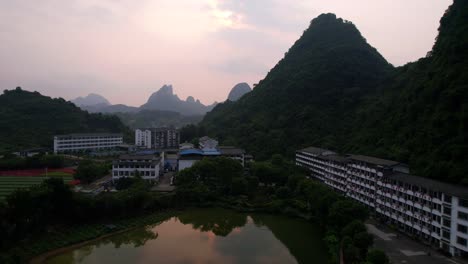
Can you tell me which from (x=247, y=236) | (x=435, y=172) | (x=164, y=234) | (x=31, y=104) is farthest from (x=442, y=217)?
(x=31, y=104)

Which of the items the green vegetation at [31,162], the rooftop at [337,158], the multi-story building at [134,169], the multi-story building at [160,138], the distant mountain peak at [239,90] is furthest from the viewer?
the distant mountain peak at [239,90]

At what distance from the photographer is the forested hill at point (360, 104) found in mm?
17234

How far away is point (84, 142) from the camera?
37562 mm

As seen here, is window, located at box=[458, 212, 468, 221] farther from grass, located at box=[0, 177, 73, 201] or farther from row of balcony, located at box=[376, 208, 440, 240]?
grass, located at box=[0, 177, 73, 201]

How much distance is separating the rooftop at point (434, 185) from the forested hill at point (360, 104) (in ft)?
3.38

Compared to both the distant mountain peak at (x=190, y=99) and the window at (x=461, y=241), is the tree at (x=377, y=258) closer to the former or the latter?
the window at (x=461, y=241)

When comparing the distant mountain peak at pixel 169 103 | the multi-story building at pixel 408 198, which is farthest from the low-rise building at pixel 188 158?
the distant mountain peak at pixel 169 103

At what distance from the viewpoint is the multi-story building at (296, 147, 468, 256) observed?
11531 mm

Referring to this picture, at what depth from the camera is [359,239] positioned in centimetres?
1141

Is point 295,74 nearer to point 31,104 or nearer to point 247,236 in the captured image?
point 247,236

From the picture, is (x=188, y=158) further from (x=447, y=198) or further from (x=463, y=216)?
(x=463, y=216)

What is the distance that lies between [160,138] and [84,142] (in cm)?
899

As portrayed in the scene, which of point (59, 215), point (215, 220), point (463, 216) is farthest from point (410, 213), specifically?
point (59, 215)

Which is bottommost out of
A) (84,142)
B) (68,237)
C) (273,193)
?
(68,237)
